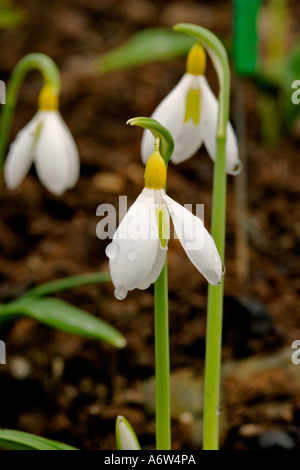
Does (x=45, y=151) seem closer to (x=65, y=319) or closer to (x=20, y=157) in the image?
(x=20, y=157)

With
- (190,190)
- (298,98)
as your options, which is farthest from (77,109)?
(298,98)

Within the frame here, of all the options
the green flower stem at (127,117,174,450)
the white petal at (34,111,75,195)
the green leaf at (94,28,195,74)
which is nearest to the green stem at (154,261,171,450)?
the green flower stem at (127,117,174,450)

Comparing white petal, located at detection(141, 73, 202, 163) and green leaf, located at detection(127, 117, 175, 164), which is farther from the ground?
white petal, located at detection(141, 73, 202, 163)

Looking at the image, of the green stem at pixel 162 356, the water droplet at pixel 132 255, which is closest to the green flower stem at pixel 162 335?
the green stem at pixel 162 356

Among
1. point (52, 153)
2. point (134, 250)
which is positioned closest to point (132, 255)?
point (134, 250)

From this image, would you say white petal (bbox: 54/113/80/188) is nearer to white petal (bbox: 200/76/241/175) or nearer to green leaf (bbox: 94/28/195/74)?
white petal (bbox: 200/76/241/175)

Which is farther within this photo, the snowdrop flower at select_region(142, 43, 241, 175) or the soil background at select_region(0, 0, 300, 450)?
the soil background at select_region(0, 0, 300, 450)

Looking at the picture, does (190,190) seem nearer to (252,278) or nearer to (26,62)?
(252,278)
